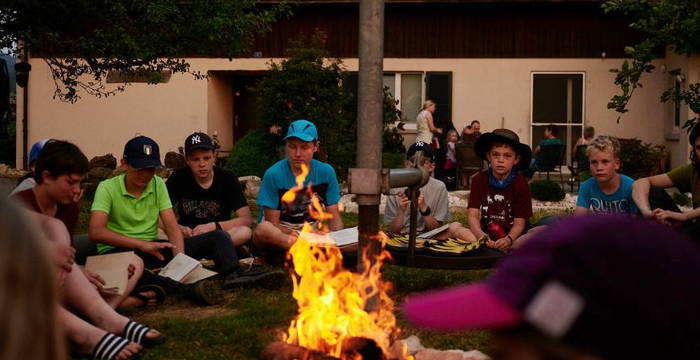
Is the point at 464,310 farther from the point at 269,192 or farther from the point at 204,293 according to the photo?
the point at 269,192

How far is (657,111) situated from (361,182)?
16251 mm

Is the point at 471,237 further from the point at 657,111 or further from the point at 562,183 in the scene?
the point at 657,111

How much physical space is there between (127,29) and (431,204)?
15.0ft

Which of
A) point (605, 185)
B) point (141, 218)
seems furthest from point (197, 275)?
point (605, 185)

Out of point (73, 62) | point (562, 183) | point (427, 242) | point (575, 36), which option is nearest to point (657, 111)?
point (575, 36)

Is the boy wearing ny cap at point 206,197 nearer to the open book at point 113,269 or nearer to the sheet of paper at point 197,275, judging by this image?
the sheet of paper at point 197,275

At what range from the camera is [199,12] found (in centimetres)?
1018

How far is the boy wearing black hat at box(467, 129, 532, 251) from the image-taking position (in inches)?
267

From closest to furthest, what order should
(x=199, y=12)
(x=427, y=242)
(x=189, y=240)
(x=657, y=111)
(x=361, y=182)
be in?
1. (x=361, y=182)
2. (x=427, y=242)
3. (x=189, y=240)
4. (x=199, y=12)
5. (x=657, y=111)

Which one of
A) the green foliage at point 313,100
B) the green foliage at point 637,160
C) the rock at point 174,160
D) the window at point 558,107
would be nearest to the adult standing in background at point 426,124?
the green foliage at point 313,100

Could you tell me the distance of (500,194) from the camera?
6.88 meters

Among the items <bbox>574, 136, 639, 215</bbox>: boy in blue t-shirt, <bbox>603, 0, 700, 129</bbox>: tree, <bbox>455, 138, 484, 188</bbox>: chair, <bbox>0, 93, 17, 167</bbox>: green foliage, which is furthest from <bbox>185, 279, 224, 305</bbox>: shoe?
<bbox>0, 93, 17, 167</bbox>: green foliage

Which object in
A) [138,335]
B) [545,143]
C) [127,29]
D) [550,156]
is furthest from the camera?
[545,143]

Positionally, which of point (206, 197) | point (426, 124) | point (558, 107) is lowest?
point (206, 197)
